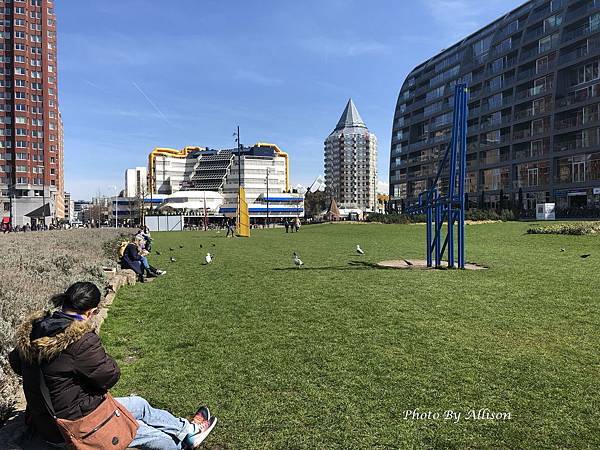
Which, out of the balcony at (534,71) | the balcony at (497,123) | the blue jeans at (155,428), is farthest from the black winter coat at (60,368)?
the balcony at (497,123)

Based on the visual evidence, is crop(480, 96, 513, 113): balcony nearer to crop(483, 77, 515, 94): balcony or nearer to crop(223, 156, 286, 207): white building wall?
crop(483, 77, 515, 94): balcony

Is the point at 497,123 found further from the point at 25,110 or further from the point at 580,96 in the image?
the point at 25,110

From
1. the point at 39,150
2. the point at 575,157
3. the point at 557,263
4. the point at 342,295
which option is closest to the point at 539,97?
the point at 575,157

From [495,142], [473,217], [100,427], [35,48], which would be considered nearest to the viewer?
[100,427]

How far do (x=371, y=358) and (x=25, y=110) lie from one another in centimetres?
9796

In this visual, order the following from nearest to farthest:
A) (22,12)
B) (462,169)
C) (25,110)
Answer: (462,169)
(22,12)
(25,110)

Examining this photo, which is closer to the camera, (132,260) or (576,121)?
(132,260)

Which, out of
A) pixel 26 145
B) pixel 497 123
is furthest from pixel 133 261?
pixel 26 145

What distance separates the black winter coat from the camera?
345 cm

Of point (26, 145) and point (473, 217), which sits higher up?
point (26, 145)

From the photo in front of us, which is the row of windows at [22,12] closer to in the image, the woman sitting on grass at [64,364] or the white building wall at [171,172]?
the white building wall at [171,172]

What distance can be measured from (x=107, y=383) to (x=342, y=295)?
7.72 metres

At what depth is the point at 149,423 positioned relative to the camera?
13.3ft

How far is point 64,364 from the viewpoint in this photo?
3479 millimetres
